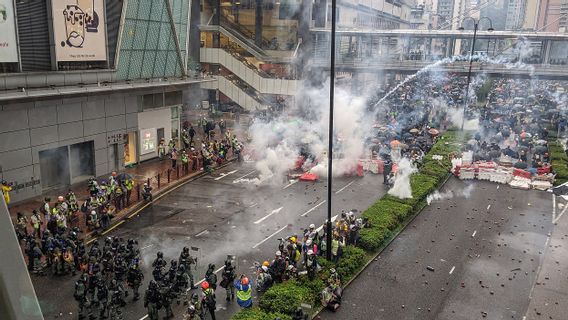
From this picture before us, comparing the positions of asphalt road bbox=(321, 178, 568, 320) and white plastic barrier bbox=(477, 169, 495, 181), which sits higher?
white plastic barrier bbox=(477, 169, 495, 181)

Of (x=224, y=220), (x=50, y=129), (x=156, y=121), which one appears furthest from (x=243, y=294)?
(x=156, y=121)

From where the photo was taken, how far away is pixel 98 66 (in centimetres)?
2508

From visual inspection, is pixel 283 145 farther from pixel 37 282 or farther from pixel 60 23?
pixel 37 282

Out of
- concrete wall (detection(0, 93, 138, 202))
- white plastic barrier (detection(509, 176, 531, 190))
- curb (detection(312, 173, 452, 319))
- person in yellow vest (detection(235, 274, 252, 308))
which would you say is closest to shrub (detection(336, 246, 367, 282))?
curb (detection(312, 173, 452, 319))

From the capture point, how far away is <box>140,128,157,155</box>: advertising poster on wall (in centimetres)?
2855

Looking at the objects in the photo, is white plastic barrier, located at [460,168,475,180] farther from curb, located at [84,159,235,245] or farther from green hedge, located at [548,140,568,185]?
curb, located at [84,159,235,245]

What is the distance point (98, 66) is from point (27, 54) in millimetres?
4283

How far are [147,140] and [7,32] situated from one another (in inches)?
407

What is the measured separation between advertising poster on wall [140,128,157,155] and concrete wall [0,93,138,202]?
158 cm

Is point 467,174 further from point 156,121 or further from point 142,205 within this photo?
point 156,121

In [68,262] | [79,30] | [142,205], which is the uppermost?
[79,30]

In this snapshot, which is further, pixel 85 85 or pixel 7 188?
pixel 85 85

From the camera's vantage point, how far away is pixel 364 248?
1728cm

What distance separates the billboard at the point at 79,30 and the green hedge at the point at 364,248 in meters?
14.9
